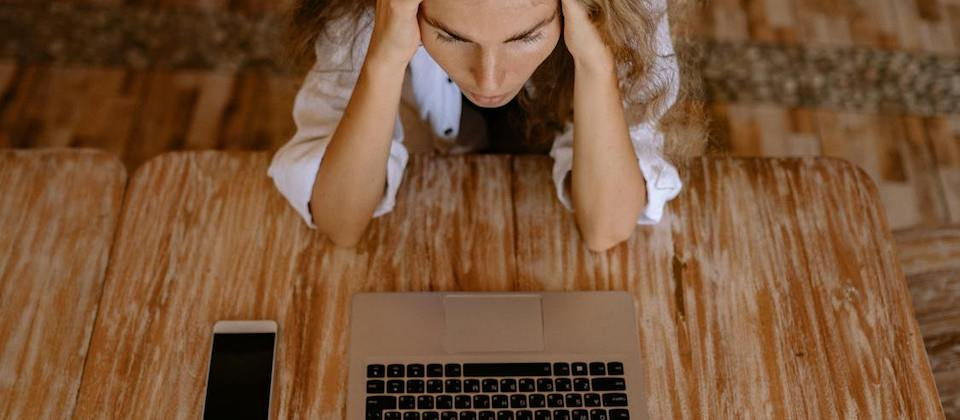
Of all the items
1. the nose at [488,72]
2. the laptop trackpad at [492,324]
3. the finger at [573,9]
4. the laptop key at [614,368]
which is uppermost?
the finger at [573,9]

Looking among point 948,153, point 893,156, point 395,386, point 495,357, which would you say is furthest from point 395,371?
point 948,153

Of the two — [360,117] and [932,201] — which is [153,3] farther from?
[932,201]

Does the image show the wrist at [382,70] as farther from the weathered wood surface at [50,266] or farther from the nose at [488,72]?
the weathered wood surface at [50,266]

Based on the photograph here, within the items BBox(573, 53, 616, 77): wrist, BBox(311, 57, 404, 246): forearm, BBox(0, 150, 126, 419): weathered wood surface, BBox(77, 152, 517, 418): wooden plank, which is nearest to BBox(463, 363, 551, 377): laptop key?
BBox(77, 152, 517, 418): wooden plank

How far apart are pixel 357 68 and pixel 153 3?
1.36m

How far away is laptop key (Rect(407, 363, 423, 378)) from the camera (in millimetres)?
919

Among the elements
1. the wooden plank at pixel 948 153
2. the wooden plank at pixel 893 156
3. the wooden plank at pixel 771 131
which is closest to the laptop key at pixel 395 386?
the wooden plank at pixel 771 131

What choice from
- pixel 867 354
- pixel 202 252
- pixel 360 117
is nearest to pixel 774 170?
pixel 867 354

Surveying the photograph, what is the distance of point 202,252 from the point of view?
1010mm

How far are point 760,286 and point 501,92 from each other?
42 cm

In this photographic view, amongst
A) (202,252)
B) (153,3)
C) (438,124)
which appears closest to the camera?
(202,252)

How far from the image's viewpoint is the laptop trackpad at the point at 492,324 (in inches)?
37.3

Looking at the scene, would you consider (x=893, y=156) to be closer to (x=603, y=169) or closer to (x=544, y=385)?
(x=603, y=169)

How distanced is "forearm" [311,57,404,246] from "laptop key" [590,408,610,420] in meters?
0.37
